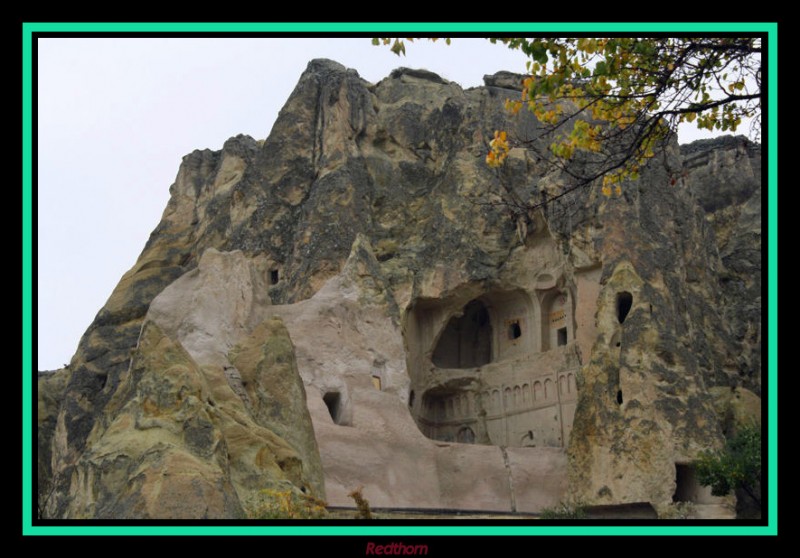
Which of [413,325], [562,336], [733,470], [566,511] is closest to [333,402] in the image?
[566,511]

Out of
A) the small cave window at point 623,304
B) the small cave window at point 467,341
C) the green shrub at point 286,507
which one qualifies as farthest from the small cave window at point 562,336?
the green shrub at point 286,507

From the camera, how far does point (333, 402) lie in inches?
1180

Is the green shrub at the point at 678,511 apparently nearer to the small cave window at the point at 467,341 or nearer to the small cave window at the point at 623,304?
the small cave window at the point at 623,304

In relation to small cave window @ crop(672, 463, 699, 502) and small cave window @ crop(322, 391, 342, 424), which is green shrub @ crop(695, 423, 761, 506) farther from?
small cave window @ crop(322, 391, 342, 424)

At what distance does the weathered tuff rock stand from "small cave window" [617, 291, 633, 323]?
0.10 metres

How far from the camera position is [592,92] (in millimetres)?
14656

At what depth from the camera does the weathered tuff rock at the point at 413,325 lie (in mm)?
22438

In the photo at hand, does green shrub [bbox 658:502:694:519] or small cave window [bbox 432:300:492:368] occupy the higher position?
small cave window [bbox 432:300:492:368]

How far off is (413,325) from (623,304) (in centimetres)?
820

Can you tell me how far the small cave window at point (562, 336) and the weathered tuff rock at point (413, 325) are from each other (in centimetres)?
49

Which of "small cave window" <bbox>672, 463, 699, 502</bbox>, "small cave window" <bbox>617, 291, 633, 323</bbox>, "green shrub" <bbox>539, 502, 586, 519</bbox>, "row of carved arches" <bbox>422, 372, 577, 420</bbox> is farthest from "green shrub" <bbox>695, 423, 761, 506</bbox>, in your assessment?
"row of carved arches" <bbox>422, 372, 577, 420</bbox>

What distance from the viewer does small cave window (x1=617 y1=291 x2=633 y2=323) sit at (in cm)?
3319

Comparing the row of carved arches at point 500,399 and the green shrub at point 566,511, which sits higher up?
the row of carved arches at point 500,399
